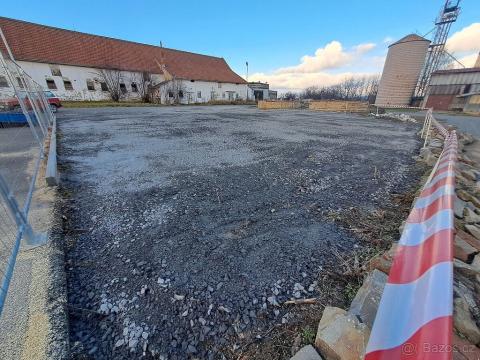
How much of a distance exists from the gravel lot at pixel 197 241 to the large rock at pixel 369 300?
0.44 m

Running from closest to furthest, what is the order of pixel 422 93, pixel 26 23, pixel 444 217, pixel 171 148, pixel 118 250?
pixel 444 217, pixel 118 250, pixel 171 148, pixel 26 23, pixel 422 93

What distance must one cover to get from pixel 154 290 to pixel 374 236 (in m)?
2.51

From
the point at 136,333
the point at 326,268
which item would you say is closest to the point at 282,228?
the point at 326,268

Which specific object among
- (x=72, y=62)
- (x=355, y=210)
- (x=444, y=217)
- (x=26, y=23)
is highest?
(x=26, y=23)

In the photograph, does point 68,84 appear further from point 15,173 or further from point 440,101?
point 440,101

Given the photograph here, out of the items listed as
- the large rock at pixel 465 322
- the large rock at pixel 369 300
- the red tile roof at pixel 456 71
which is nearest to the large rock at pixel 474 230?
the large rock at pixel 465 322

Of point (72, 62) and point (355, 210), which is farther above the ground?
point (72, 62)

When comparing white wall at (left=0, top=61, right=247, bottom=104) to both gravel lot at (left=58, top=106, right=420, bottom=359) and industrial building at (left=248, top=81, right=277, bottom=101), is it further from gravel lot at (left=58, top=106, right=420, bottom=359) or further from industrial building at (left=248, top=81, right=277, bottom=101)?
gravel lot at (left=58, top=106, right=420, bottom=359)

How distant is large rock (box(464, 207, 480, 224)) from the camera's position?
2531mm

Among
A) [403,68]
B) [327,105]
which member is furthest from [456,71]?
[327,105]

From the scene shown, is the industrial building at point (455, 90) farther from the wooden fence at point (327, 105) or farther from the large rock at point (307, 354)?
the large rock at point (307, 354)

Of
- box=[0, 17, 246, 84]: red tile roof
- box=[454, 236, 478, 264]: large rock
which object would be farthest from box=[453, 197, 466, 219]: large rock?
box=[0, 17, 246, 84]: red tile roof

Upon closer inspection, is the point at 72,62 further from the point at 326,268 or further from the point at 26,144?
the point at 326,268

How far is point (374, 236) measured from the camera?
2.64m
